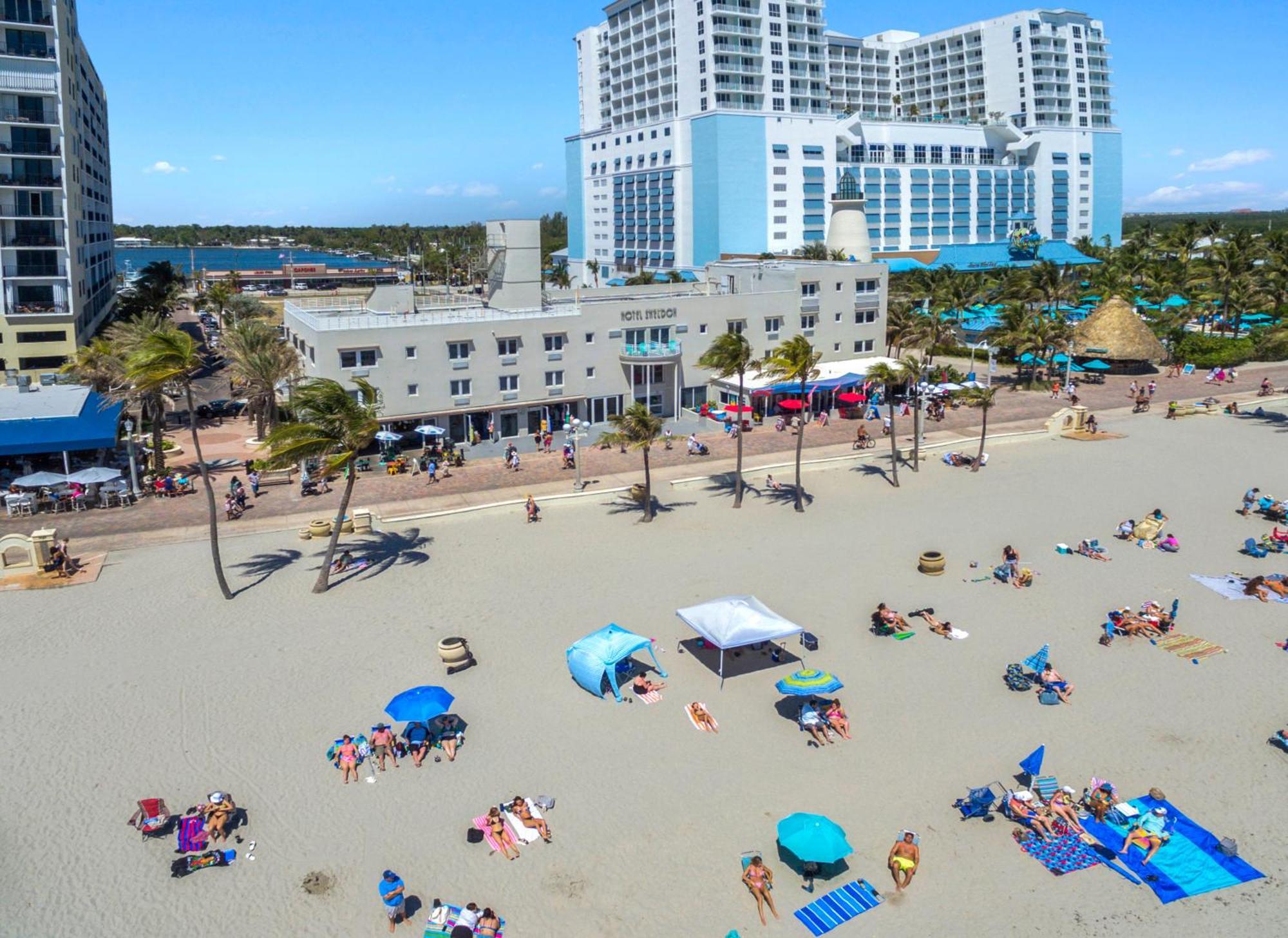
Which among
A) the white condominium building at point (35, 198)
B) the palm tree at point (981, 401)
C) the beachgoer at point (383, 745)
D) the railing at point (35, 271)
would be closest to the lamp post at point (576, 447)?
the palm tree at point (981, 401)

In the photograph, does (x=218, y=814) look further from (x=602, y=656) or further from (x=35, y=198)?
(x=35, y=198)

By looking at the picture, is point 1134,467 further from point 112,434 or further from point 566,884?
point 112,434

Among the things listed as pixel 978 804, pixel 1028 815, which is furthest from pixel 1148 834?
pixel 978 804

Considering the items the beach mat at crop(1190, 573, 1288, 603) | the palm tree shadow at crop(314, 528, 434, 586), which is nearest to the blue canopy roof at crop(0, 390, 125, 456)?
the palm tree shadow at crop(314, 528, 434, 586)

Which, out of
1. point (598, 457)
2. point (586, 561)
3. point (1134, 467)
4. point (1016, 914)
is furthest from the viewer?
point (598, 457)

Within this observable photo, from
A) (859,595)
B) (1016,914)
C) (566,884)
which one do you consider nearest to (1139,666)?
(859,595)

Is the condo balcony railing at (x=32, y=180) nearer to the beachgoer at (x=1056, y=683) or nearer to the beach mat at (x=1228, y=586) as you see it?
the beachgoer at (x=1056, y=683)
